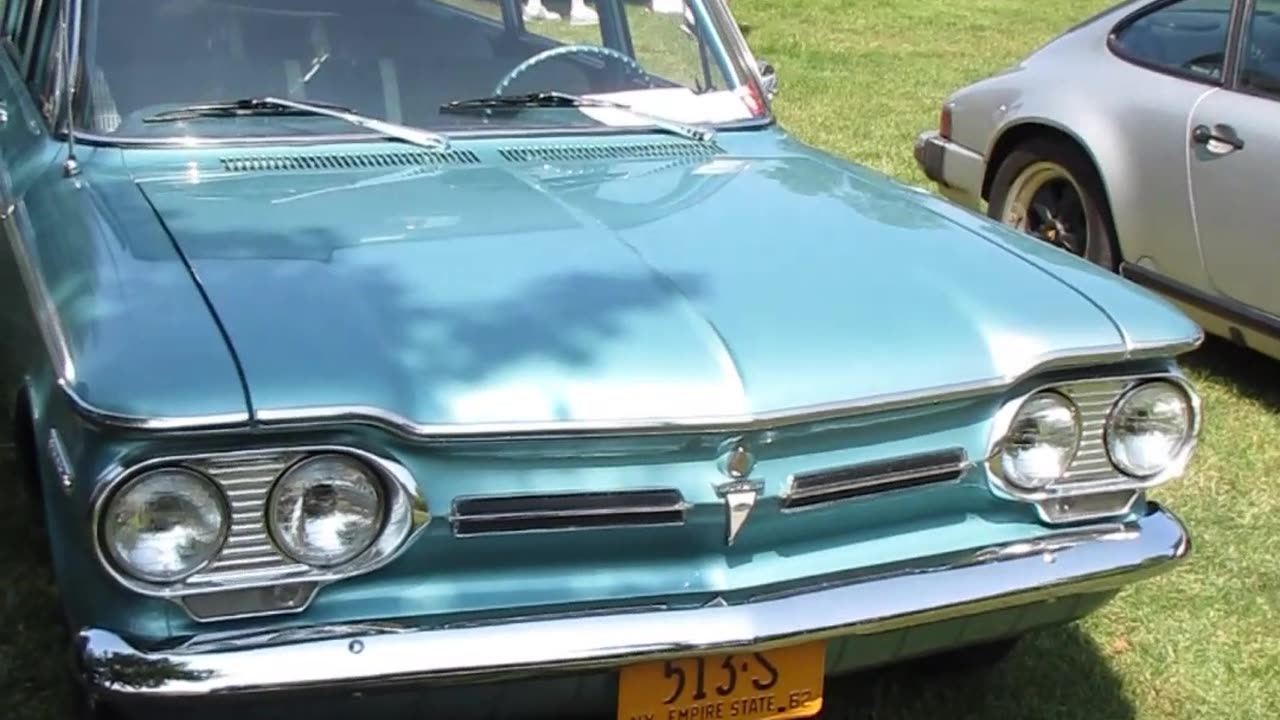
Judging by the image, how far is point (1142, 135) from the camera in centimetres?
546

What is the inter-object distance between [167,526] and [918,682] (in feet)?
6.24

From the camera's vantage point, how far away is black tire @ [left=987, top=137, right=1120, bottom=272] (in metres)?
5.66

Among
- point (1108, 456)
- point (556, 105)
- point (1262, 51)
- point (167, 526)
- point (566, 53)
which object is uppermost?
point (566, 53)

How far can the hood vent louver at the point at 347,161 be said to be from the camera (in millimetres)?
3223

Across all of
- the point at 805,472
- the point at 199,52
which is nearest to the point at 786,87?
the point at 199,52

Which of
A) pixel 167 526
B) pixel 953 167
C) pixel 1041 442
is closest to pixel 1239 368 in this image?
pixel 953 167

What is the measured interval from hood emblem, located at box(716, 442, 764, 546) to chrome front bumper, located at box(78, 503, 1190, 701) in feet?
0.49

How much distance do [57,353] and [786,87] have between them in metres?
9.23

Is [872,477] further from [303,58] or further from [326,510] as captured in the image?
[303,58]

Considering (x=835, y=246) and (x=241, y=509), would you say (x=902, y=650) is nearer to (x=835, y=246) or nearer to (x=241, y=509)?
(x=835, y=246)

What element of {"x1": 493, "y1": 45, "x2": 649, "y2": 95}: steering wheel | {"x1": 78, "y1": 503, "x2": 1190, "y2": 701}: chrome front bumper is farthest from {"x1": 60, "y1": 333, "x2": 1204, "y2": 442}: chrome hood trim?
{"x1": 493, "y1": 45, "x2": 649, "y2": 95}: steering wheel

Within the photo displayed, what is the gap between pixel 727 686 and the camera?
8.43ft

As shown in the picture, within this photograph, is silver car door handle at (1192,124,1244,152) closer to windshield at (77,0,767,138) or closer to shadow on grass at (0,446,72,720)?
windshield at (77,0,767,138)

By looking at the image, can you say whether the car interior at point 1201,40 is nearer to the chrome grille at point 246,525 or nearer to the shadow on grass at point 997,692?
the shadow on grass at point 997,692
